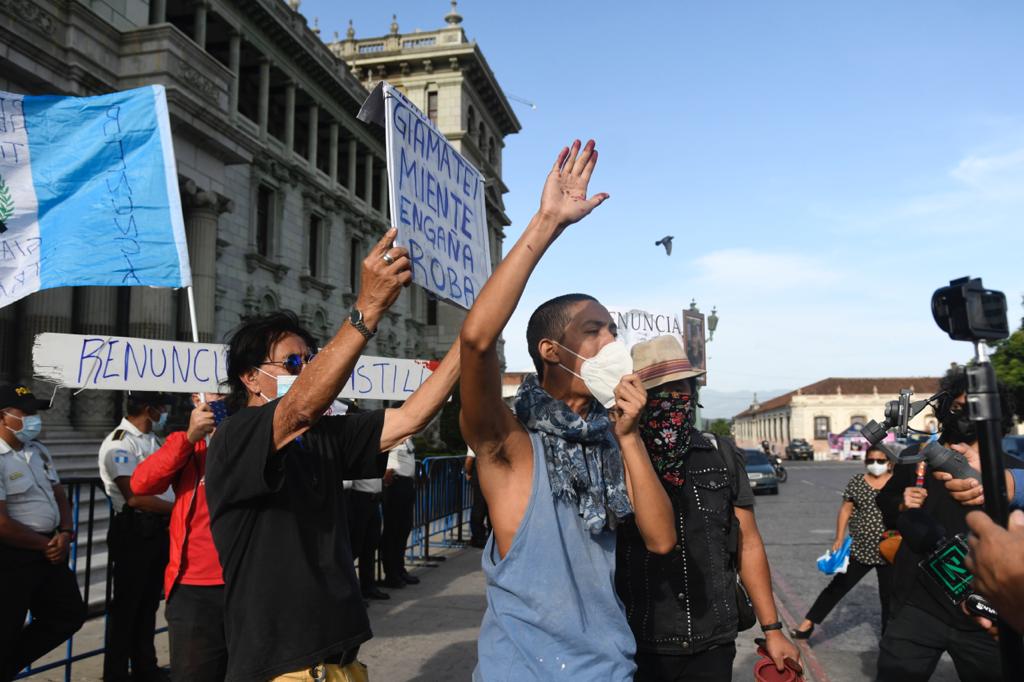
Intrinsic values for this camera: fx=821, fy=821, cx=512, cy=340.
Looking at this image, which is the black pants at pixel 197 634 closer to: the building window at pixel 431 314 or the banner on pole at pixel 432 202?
the banner on pole at pixel 432 202

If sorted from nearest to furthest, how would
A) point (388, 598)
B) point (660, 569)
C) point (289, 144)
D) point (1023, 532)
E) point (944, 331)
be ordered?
point (1023, 532)
point (944, 331)
point (660, 569)
point (388, 598)
point (289, 144)

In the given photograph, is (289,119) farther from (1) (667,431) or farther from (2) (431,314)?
(1) (667,431)

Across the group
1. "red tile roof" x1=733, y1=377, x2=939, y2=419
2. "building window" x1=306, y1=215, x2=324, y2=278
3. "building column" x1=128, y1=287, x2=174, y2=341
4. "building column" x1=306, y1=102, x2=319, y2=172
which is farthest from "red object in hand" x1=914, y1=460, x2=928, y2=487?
"red tile roof" x1=733, y1=377, x2=939, y2=419

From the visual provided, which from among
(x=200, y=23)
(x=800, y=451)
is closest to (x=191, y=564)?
(x=200, y=23)

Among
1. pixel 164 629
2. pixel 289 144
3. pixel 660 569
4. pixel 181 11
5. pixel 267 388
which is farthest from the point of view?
pixel 289 144

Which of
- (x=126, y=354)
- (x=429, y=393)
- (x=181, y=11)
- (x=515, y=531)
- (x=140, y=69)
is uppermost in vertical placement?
(x=181, y=11)

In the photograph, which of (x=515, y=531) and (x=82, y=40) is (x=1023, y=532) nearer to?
(x=515, y=531)

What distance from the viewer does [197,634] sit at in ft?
10.0

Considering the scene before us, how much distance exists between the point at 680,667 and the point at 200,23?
2349cm

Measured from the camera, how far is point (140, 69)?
15.5 metres

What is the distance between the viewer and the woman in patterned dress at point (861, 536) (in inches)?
235

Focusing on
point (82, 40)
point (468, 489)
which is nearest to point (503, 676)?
point (468, 489)

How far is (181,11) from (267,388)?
23.5 meters

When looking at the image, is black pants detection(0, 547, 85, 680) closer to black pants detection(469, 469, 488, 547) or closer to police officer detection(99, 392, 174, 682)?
police officer detection(99, 392, 174, 682)
